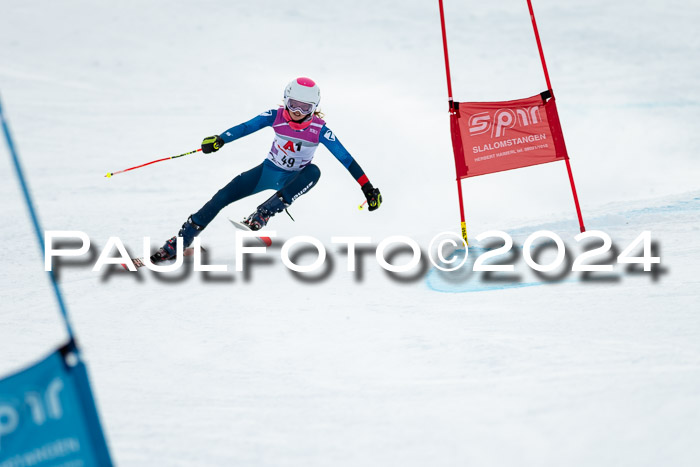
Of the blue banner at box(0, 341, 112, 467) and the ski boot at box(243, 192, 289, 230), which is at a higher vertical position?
the ski boot at box(243, 192, 289, 230)

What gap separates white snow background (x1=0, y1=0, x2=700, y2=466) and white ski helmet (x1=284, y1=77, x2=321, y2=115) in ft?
4.00

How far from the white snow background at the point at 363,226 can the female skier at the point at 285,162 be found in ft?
1.31

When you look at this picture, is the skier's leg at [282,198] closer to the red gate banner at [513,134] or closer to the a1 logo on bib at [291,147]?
the a1 logo on bib at [291,147]

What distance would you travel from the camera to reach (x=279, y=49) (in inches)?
647

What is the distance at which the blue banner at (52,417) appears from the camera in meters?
1.99

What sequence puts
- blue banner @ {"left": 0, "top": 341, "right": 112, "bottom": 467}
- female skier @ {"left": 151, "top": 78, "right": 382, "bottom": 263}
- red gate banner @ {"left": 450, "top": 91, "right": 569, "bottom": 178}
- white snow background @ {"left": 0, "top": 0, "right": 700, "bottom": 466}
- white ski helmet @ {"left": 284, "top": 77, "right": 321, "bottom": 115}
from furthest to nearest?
red gate banner @ {"left": 450, "top": 91, "right": 569, "bottom": 178} < female skier @ {"left": 151, "top": 78, "right": 382, "bottom": 263} < white ski helmet @ {"left": 284, "top": 77, "right": 321, "bottom": 115} < white snow background @ {"left": 0, "top": 0, "right": 700, "bottom": 466} < blue banner @ {"left": 0, "top": 341, "right": 112, "bottom": 467}

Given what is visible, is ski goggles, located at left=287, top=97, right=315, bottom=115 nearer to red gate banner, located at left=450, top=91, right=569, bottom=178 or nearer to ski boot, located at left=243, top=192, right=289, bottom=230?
ski boot, located at left=243, top=192, right=289, bottom=230

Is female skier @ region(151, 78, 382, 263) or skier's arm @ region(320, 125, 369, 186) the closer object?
female skier @ region(151, 78, 382, 263)

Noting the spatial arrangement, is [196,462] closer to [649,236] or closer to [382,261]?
[382,261]

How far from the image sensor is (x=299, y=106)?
5.88 meters

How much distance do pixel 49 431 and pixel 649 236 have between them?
4987 millimetres

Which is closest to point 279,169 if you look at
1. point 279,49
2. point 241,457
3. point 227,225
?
point 227,225

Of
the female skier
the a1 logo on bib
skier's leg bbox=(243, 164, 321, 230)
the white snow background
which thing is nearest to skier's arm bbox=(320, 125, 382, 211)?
the female skier

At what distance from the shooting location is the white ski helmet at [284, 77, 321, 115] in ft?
19.1
